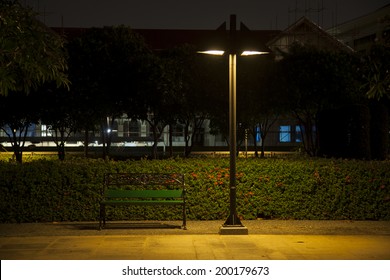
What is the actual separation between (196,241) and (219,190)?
266 centimetres

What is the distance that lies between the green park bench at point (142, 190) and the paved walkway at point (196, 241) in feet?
1.63

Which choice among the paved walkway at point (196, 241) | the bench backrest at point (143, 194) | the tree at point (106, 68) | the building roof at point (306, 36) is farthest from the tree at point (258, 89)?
the bench backrest at point (143, 194)

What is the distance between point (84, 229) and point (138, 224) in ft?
3.74

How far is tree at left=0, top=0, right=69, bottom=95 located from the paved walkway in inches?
Result: 110

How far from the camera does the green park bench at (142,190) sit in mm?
12523

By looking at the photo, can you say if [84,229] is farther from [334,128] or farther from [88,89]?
[88,89]

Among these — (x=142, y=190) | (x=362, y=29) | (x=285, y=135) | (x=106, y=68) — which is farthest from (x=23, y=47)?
(x=362, y=29)

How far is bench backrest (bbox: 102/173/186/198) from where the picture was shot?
1283 cm

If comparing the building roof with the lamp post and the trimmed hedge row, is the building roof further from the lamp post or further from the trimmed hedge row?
the lamp post

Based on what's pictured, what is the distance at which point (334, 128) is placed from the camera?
20750mm

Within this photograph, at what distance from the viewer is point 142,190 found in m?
13.1

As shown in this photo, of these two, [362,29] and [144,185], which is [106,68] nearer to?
[144,185]

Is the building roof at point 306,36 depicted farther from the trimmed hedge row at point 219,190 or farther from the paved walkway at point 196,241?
the paved walkway at point 196,241

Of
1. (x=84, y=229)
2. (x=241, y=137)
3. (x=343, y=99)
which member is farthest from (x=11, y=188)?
(x=241, y=137)
